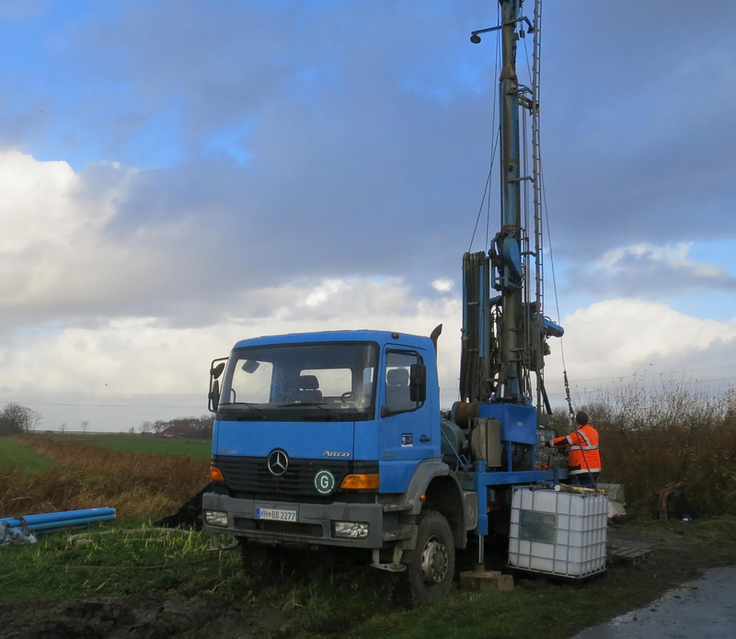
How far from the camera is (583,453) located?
10.5m

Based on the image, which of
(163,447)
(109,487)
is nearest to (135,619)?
(109,487)

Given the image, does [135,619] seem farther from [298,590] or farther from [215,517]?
[298,590]

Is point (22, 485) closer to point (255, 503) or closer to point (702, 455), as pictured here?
point (255, 503)

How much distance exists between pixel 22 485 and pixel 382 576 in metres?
9.10

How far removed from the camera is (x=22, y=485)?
13555mm

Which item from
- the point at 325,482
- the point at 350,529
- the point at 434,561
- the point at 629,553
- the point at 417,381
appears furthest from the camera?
the point at 629,553

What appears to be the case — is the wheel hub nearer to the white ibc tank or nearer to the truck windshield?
the white ibc tank

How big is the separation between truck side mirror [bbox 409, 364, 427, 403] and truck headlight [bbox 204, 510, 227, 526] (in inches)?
87.6

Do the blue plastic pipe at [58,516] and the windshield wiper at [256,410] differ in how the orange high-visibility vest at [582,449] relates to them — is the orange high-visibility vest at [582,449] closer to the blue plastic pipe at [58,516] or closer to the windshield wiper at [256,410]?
the windshield wiper at [256,410]

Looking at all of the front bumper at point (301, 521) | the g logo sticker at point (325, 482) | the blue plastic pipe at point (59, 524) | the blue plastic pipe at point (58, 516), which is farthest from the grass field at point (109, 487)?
the g logo sticker at point (325, 482)

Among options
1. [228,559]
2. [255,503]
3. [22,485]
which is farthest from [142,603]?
[22,485]

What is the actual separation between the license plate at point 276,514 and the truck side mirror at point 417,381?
5.17 ft

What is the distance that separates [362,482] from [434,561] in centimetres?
137

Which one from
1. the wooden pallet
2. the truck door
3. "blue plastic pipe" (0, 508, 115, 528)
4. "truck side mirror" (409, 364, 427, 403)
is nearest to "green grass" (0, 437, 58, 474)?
"blue plastic pipe" (0, 508, 115, 528)
